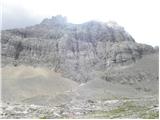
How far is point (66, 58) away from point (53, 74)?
757 cm

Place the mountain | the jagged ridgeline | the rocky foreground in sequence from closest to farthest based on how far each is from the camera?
the rocky foreground
the mountain
the jagged ridgeline

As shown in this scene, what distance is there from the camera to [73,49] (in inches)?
5017

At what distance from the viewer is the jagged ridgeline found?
414 feet

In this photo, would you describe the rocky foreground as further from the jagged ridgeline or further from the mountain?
the jagged ridgeline

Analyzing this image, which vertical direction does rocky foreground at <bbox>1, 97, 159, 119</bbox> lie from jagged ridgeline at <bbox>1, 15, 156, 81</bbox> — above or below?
below

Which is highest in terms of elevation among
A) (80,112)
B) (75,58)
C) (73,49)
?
(73,49)

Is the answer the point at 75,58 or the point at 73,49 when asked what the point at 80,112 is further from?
the point at 73,49

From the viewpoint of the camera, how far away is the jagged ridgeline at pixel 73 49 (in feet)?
414

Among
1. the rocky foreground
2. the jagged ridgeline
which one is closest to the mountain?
the jagged ridgeline

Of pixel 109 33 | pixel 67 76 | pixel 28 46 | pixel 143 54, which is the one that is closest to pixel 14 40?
pixel 28 46

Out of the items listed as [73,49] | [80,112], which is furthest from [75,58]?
[80,112]

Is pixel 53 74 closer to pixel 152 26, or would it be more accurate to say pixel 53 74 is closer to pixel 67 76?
pixel 67 76

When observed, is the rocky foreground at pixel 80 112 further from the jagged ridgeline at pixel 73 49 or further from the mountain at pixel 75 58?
the jagged ridgeline at pixel 73 49

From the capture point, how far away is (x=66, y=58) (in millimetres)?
128375
